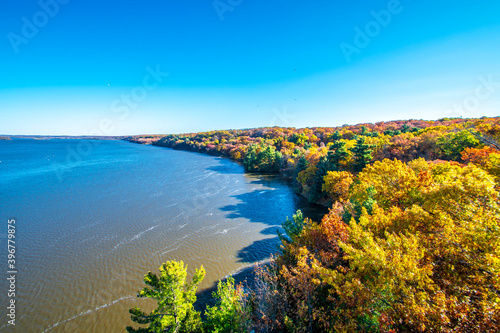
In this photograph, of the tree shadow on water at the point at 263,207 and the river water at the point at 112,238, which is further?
the tree shadow on water at the point at 263,207

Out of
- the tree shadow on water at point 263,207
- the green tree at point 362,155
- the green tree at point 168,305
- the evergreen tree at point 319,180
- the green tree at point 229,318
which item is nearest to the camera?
the green tree at point 168,305

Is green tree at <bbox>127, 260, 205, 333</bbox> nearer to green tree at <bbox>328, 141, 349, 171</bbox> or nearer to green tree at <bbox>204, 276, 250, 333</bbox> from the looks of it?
green tree at <bbox>204, 276, 250, 333</bbox>

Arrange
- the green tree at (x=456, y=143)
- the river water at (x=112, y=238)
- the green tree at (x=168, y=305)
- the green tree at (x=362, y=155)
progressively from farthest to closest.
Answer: the green tree at (x=362, y=155), the green tree at (x=456, y=143), the river water at (x=112, y=238), the green tree at (x=168, y=305)

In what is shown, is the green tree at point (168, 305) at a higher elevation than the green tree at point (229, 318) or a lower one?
higher

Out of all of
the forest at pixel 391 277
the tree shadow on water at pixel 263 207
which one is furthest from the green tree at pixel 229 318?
the tree shadow on water at pixel 263 207

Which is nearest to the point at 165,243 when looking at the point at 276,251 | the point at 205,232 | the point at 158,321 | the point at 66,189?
the point at 205,232

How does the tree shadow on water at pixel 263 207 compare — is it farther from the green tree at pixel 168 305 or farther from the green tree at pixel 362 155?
the green tree at pixel 168 305

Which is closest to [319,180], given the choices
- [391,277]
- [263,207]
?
[263,207]

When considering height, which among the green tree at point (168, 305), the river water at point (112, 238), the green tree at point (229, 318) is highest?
the green tree at point (168, 305)
